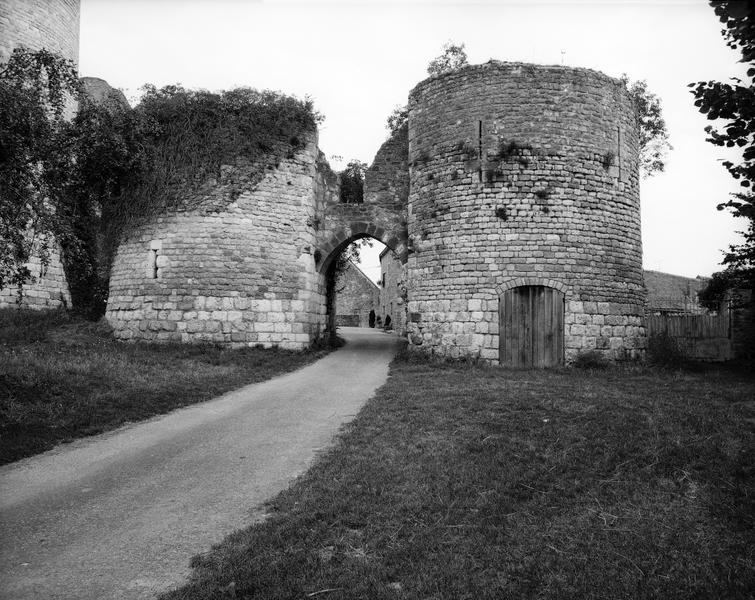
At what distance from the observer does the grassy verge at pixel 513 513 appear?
352cm

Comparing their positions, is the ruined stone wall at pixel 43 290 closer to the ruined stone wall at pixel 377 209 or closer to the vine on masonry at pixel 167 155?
the vine on masonry at pixel 167 155

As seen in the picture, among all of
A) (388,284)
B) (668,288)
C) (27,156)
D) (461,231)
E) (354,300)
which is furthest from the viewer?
(354,300)

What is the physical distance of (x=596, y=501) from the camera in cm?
485

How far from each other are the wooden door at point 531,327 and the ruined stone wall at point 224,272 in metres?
5.79

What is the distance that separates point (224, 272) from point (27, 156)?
289 inches

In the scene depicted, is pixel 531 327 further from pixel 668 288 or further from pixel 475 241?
pixel 668 288

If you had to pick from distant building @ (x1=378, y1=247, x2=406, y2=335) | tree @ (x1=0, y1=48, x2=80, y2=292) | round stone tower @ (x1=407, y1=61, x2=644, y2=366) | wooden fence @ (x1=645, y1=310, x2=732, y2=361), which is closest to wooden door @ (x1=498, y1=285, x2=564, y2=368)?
round stone tower @ (x1=407, y1=61, x2=644, y2=366)

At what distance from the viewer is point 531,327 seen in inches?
555

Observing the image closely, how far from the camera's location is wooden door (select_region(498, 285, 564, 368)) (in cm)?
1409

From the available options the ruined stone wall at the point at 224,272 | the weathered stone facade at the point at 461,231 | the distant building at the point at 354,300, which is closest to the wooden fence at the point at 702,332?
the weathered stone facade at the point at 461,231

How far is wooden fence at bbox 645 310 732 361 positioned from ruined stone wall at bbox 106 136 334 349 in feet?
39.2

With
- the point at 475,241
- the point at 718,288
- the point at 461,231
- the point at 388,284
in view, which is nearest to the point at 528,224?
the point at 475,241

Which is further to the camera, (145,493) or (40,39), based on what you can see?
(40,39)

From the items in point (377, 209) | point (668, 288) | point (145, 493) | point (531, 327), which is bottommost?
point (145, 493)
